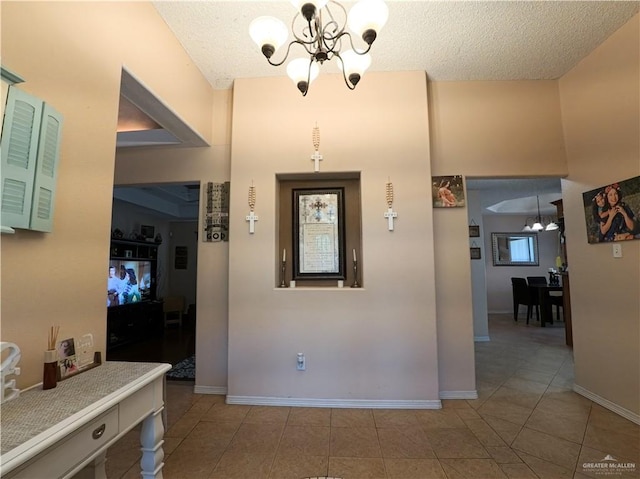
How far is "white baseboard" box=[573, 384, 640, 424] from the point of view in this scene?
7.62 feet

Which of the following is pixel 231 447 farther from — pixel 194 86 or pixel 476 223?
pixel 476 223

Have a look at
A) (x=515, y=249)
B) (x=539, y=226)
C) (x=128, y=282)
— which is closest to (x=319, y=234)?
(x=128, y=282)

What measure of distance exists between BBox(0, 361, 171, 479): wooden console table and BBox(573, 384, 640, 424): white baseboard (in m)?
3.28

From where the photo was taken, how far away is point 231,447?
6.74 feet

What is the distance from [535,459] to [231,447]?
76.9 inches

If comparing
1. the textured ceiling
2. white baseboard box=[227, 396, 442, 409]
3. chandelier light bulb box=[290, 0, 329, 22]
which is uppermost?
the textured ceiling

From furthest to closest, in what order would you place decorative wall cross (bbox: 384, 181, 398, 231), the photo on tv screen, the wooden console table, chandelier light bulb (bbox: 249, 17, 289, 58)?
the photo on tv screen < decorative wall cross (bbox: 384, 181, 398, 231) < chandelier light bulb (bbox: 249, 17, 289, 58) < the wooden console table

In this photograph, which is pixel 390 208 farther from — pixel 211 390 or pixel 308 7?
pixel 211 390

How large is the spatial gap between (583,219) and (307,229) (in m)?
2.56

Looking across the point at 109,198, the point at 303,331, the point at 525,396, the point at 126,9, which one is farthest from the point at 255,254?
the point at 525,396

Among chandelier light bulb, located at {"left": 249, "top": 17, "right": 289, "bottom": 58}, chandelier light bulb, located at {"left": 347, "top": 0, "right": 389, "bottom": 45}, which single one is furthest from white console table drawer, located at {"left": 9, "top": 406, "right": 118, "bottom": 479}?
chandelier light bulb, located at {"left": 347, "top": 0, "right": 389, "bottom": 45}

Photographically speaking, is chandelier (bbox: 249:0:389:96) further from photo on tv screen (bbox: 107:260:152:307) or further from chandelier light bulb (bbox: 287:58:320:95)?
photo on tv screen (bbox: 107:260:152:307)

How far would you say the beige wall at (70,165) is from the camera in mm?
1230

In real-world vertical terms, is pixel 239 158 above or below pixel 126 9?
below
